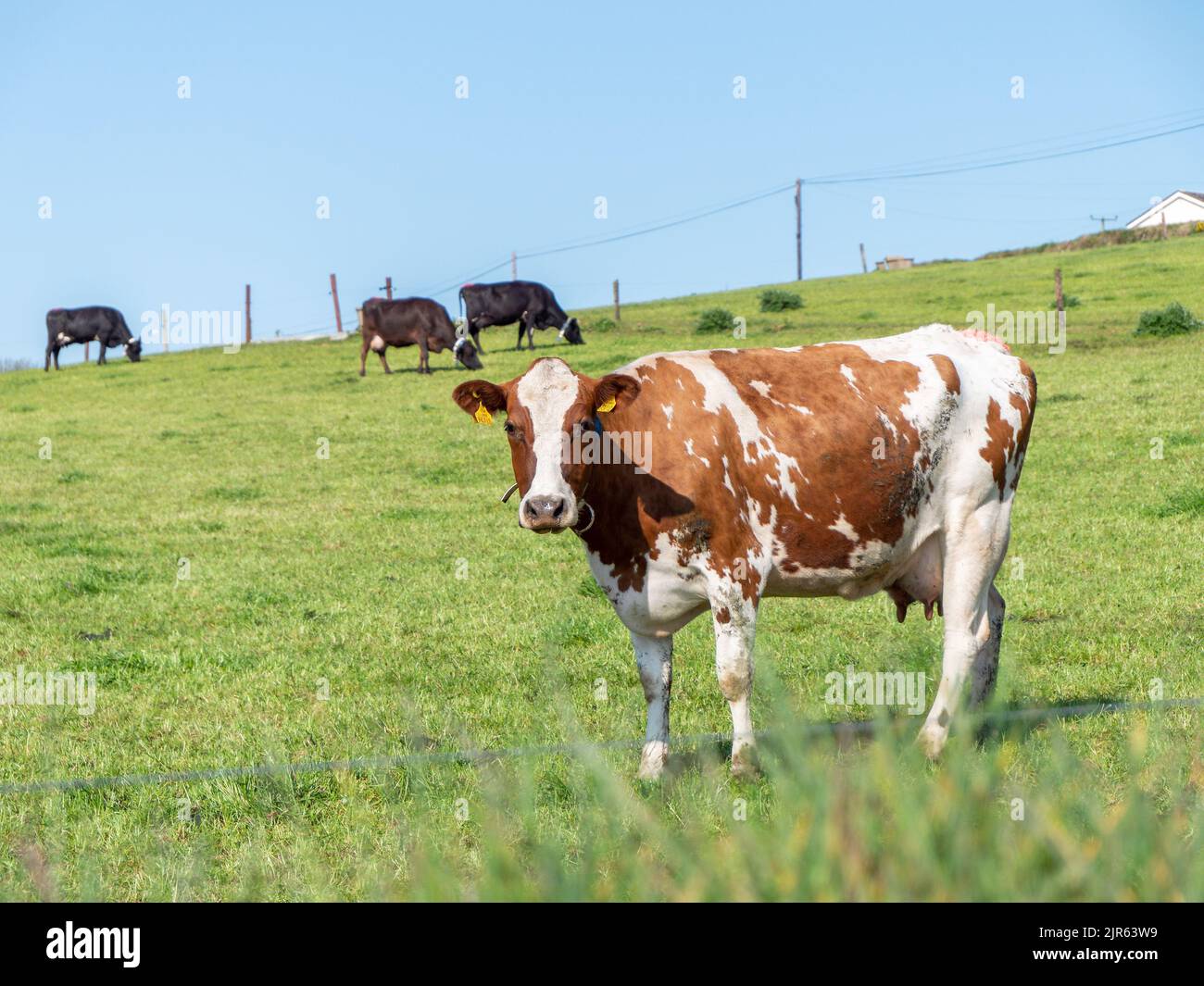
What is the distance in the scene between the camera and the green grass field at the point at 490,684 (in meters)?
1.71

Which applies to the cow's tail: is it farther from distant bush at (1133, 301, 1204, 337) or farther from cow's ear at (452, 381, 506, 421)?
cow's ear at (452, 381, 506, 421)

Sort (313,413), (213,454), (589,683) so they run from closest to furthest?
1. (589,683)
2. (213,454)
3. (313,413)

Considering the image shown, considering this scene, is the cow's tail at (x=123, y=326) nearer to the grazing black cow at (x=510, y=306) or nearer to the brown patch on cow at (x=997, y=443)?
the grazing black cow at (x=510, y=306)

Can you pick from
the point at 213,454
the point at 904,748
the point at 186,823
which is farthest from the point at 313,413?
the point at 904,748

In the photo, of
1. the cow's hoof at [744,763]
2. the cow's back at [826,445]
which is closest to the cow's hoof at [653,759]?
the cow's hoof at [744,763]

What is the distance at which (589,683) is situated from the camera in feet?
31.2

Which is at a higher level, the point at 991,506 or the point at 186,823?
the point at 991,506

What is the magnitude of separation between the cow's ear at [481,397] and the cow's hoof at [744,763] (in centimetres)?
214

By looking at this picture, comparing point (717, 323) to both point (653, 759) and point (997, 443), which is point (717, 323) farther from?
point (653, 759)

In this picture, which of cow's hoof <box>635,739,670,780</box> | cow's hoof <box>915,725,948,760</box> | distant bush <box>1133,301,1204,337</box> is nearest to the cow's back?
cow's hoof <box>915,725,948,760</box>

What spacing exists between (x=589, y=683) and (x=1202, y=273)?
41.6 metres

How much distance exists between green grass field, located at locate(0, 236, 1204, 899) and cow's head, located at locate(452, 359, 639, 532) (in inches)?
42.9

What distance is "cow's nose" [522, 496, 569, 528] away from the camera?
6270mm

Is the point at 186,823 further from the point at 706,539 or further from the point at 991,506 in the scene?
the point at 991,506
